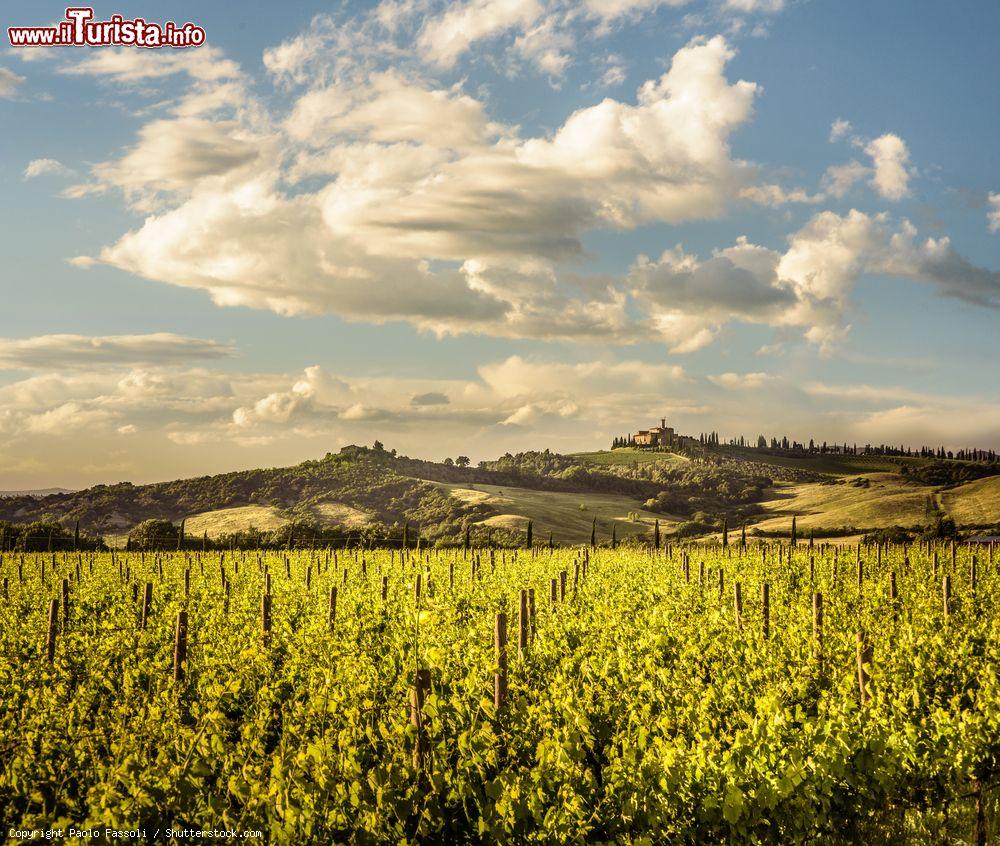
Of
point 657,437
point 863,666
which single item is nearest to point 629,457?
point 657,437

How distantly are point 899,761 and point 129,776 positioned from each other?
741 cm

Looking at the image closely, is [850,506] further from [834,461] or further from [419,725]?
[419,725]

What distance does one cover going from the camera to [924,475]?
123000mm

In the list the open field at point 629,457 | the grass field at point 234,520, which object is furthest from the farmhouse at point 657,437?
the grass field at point 234,520

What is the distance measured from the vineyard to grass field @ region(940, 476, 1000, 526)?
72506 millimetres

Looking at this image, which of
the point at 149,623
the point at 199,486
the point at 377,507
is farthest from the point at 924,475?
the point at 149,623

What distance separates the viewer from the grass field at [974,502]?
8075 cm

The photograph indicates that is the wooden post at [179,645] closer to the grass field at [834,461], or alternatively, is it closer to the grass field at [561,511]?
the grass field at [561,511]

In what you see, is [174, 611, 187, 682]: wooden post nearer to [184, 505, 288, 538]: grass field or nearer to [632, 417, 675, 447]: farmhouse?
[184, 505, 288, 538]: grass field

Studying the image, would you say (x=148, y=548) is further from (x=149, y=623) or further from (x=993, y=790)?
(x=993, y=790)

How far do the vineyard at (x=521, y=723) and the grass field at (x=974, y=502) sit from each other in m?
72.5

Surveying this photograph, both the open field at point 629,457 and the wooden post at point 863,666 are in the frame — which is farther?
the open field at point 629,457

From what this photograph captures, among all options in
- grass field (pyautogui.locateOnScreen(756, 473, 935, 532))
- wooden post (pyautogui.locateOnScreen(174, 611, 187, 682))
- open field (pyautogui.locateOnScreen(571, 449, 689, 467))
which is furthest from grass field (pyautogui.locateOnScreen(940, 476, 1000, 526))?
wooden post (pyautogui.locateOnScreen(174, 611, 187, 682))

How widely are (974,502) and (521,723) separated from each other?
3763 inches
